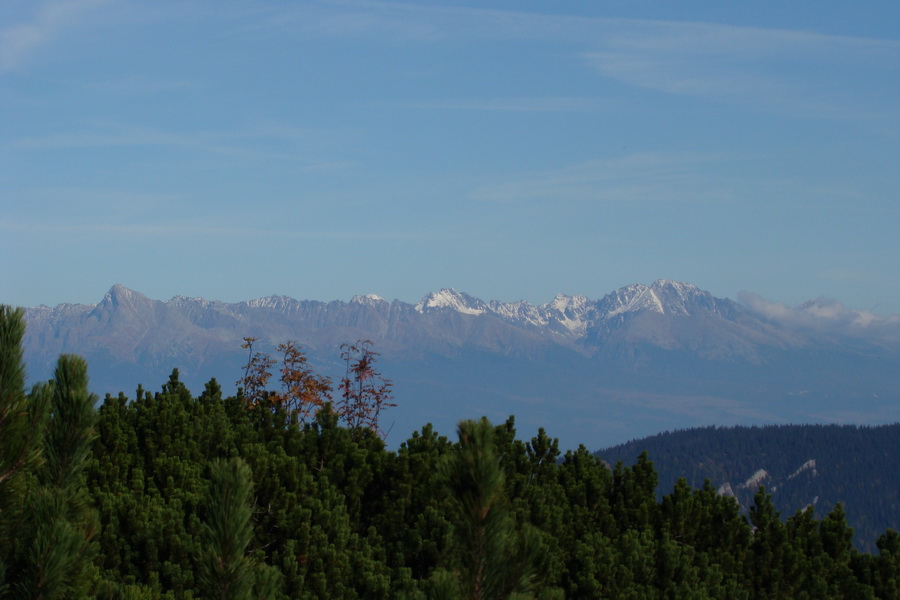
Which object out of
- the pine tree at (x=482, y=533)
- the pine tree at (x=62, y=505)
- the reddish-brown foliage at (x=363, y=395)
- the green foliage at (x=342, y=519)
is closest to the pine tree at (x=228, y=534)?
the green foliage at (x=342, y=519)

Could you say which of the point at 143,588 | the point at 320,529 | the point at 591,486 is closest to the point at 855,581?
the point at 591,486

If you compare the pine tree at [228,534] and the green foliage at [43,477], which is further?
the green foliage at [43,477]

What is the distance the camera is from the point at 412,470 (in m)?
14.0

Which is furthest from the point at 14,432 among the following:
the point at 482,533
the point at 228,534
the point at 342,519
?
the point at 342,519

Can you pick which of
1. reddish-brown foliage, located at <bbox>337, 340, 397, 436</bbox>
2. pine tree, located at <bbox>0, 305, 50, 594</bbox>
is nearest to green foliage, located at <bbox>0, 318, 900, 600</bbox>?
pine tree, located at <bbox>0, 305, 50, 594</bbox>

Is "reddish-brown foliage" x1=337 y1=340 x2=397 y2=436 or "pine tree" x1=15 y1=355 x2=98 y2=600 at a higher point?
"reddish-brown foliage" x1=337 y1=340 x2=397 y2=436

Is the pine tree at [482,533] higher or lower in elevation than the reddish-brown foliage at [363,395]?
lower

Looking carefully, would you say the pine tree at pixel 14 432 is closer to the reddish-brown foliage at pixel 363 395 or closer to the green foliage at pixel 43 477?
the green foliage at pixel 43 477

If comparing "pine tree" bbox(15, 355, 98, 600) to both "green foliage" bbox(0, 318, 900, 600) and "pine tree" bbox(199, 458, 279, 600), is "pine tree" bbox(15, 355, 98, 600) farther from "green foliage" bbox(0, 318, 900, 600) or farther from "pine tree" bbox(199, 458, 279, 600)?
"pine tree" bbox(199, 458, 279, 600)

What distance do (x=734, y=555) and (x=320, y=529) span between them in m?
6.42

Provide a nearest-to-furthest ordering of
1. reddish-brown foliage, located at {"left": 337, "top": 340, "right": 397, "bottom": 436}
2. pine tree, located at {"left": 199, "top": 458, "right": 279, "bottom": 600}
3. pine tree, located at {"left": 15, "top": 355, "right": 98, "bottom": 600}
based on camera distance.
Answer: pine tree, located at {"left": 199, "top": 458, "right": 279, "bottom": 600}
pine tree, located at {"left": 15, "top": 355, "right": 98, "bottom": 600}
reddish-brown foliage, located at {"left": 337, "top": 340, "right": 397, "bottom": 436}

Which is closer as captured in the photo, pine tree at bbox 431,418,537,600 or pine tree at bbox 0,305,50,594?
pine tree at bbox 431,418,537,600

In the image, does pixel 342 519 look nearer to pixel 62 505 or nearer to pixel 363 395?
pixel 62 505

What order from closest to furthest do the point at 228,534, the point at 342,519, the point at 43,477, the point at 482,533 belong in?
1. the point at 228,534
2. the point at 482,533
3. the point at 43,477
4. the point at 342,519
